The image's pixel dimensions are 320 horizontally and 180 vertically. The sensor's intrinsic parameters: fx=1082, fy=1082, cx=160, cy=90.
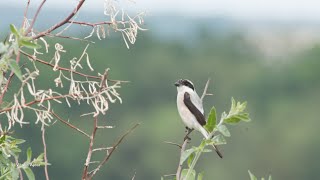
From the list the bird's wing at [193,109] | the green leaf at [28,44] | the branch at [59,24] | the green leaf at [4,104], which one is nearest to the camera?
the green leaf at [28,44]

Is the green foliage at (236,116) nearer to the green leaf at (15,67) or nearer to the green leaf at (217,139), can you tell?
the green leaf at (217,139)

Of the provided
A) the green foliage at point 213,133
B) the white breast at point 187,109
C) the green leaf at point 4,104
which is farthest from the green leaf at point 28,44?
the white breast at point 187,109

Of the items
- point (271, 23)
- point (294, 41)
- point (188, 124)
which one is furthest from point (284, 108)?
point (188, 124)

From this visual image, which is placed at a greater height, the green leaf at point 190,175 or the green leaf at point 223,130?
the green leaf at point 223,130

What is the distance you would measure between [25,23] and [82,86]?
0.28m

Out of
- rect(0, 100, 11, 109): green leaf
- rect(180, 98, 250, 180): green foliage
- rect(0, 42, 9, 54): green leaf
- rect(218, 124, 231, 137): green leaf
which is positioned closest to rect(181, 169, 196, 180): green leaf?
rect(180, 98, 250, 180): green foliage

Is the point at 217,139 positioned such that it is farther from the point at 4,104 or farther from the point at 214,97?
the point at 214,97

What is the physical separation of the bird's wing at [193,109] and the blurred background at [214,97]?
2979cm

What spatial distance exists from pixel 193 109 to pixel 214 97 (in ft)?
136

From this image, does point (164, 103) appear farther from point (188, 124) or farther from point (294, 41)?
point (188, 124)

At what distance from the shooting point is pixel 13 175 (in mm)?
2730

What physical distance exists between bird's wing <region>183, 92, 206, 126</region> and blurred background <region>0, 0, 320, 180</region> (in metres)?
29.8

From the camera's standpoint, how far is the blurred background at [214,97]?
43969 mm

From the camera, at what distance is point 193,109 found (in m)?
6.12
